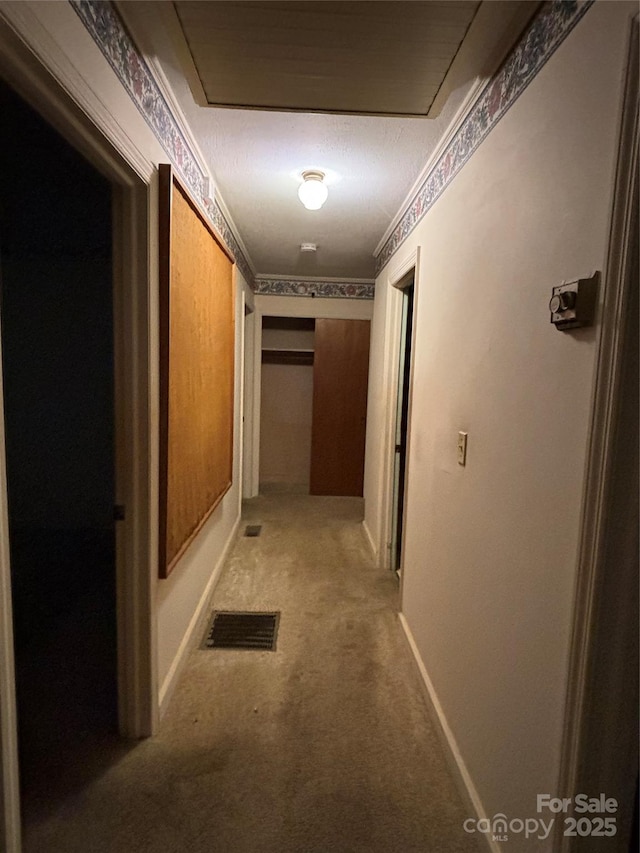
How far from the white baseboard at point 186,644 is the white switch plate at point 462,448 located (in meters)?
1.54

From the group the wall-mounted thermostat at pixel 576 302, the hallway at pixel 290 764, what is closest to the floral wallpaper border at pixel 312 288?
the hallway at pixel 290 764

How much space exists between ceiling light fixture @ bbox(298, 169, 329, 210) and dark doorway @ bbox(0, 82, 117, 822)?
95cm

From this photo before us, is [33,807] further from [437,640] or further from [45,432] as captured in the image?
[45,432]

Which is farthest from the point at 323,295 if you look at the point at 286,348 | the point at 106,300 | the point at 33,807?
the point at 33,807

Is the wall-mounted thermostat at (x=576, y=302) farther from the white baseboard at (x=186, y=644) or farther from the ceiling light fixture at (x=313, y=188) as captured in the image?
the white baseboard at (x=186, y=644)

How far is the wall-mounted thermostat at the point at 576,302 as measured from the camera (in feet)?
2.83

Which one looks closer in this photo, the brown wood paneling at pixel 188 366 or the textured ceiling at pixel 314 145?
the textured ceiling at pixel 314 145

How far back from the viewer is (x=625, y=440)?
0.82m

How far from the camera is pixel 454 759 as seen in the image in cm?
149

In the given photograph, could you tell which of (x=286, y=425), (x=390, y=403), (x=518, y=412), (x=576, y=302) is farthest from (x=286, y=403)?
(x=576, y=302)

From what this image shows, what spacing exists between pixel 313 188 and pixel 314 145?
0.86 feet

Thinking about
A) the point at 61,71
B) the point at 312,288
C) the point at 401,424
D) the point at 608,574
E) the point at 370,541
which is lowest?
the point at 370,541

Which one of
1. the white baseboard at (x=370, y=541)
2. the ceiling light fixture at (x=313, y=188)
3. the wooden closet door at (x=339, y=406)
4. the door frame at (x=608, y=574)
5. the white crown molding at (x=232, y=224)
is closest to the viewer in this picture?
the door frame at (x=608, y=574)

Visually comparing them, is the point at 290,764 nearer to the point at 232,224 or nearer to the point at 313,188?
the point at 313,188
